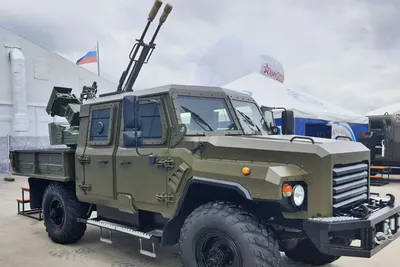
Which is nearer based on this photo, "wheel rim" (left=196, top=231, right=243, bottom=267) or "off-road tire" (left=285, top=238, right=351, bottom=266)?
"wheel rim" (left=196, top=231, right=243, bottom=267)

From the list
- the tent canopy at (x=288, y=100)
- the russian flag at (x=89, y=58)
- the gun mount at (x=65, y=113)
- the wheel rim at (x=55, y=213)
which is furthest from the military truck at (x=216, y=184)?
the russian flag at (x=89, y=58)

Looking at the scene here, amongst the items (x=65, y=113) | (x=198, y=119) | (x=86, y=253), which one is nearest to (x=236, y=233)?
(x=198, y=119)

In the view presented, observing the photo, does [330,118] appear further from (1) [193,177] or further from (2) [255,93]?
(1) [193,177]

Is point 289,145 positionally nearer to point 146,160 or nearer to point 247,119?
point 247,119

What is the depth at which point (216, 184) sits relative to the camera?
3.82 metres

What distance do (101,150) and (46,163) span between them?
1.67 metres

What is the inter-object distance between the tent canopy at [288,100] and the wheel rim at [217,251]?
9.42 meters

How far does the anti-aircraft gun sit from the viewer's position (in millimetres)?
6229

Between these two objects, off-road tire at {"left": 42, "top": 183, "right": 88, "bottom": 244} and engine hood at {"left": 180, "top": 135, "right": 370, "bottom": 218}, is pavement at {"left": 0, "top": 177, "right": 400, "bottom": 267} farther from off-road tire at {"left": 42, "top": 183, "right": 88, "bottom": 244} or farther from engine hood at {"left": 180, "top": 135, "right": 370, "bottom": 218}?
engine hood at {"left": 180, "top": 135, "right": 370, "bottom": 218}

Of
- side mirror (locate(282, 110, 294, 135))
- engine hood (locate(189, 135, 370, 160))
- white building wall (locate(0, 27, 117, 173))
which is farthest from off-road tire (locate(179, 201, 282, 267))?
white building wall (locate(0, 27, 117, 173))

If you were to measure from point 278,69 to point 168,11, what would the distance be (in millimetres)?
15427

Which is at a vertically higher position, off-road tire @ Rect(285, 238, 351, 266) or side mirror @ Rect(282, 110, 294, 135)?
side mirror @ Rect(282, 110, 294, 135)

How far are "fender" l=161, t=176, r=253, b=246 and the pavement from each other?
857mm

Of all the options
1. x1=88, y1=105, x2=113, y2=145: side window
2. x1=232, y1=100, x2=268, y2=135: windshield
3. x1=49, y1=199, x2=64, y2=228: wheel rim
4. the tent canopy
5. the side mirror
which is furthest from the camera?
the tent canopy
